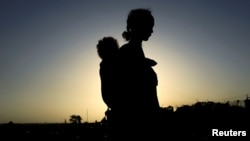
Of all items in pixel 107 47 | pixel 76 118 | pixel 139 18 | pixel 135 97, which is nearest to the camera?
pixel 135 97

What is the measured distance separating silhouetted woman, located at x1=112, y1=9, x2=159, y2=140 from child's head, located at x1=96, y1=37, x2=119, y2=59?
1421 mm

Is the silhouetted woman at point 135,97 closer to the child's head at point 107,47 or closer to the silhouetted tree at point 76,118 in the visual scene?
the child's head at point 107,47

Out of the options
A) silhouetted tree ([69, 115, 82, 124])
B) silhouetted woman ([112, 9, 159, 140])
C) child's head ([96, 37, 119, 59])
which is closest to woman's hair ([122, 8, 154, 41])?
silhouetted woman ([112, 9, 159, 140])

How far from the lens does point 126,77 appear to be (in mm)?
2666

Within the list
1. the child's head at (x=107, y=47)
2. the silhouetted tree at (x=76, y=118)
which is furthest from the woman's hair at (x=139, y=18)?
the silhouetted tree at (x=76, y=118)

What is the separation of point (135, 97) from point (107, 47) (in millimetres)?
1779

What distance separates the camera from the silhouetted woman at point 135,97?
8.46ft

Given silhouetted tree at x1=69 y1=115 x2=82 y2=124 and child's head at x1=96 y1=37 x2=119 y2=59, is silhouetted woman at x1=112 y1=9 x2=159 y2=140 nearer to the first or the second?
child's head at x1=96 y1=37 x2=119 y2=59

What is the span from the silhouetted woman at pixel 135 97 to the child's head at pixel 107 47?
56.0 inches

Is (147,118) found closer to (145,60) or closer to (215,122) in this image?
(145,60)

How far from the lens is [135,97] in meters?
2.62

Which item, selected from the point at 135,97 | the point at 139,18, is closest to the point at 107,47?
the point at 139,18

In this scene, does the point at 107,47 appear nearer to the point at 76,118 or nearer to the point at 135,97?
the point at 135,97

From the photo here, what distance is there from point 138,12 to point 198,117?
36.2 m
